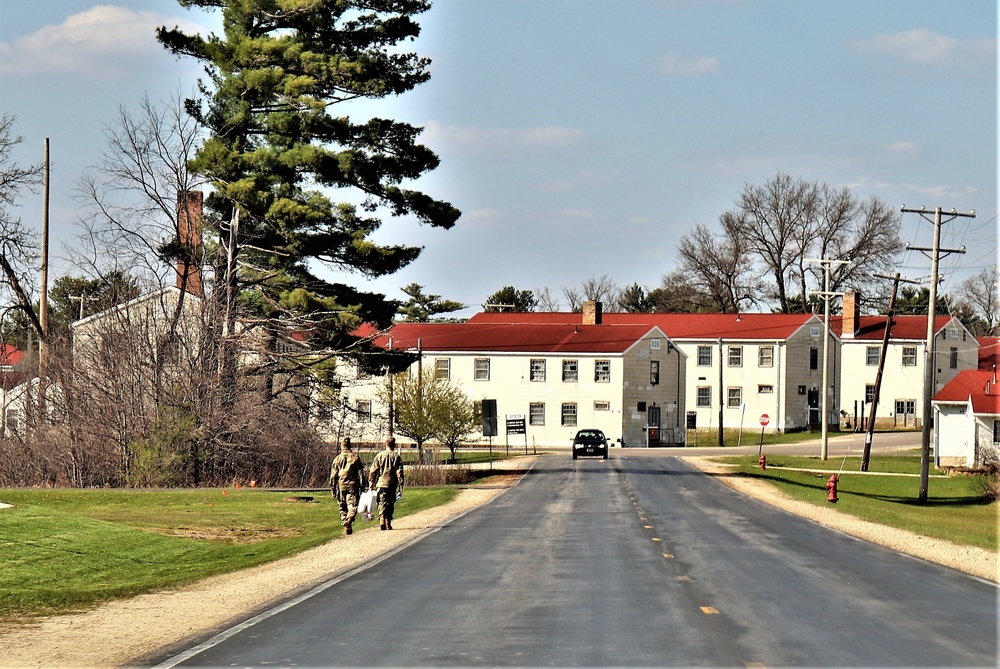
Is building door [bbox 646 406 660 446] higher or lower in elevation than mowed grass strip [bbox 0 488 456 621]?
higher

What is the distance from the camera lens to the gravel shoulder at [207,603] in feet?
40.9

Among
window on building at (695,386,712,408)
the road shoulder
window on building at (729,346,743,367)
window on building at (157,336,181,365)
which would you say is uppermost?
window on building at (729,346,743,367)

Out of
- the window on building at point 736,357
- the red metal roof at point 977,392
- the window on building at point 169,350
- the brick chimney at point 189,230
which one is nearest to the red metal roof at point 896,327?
the window on building at point 736,357

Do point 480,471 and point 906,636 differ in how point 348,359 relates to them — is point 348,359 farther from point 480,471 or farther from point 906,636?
point 906,636

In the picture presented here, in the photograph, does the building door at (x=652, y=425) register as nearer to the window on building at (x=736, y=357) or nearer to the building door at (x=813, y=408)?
the window on building at (x=736, y=357)

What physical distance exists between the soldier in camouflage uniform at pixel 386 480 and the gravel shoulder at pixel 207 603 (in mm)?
490

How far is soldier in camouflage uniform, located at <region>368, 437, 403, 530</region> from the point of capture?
86.1 ft

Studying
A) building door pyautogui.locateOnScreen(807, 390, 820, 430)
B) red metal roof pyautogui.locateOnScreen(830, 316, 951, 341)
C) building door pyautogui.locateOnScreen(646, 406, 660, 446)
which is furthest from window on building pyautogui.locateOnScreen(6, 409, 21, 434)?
red metal roof pyautogui.locateOnScreen(830, 316, 951, 341)

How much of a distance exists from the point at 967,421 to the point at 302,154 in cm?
4085

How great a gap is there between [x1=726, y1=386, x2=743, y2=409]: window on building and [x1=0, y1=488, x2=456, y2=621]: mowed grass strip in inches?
2200

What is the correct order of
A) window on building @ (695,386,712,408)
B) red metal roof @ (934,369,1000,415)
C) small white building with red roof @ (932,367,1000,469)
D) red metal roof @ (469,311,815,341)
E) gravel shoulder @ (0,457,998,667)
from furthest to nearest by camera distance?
red metal roof @ (469,311,815,341)
window on building @ (695,386,712,408)
small white building with red roof @ (932,367,1000,469)
red metal roof @ (934,369,1000,415)
gravel shoulder @ (0,457,998,667)

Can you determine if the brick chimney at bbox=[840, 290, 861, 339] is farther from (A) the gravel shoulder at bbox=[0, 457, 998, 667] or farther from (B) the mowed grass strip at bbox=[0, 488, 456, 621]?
(A) the gravel shoulder at bbox=[0, 457, 998, 667]

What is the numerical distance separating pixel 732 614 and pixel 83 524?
1504cm

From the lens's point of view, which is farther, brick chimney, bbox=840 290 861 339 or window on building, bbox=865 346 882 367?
brick chimney, bbox=840 290 861 339
